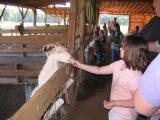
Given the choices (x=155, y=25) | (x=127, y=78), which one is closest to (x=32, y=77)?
(x=155, y=25)

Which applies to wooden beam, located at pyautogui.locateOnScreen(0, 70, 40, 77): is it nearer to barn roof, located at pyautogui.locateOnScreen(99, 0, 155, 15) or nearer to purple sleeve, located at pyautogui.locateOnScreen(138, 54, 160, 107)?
purple sleeve, located at pyautogui.locateOnScreen(138, 54, 160, 107)

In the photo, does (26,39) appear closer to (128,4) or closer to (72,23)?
(72,23)

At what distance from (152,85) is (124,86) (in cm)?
145

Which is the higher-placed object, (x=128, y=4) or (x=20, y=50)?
(x=128, y=4)

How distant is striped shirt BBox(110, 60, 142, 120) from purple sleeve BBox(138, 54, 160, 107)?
1.34 m

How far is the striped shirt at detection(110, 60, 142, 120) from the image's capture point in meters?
2.74

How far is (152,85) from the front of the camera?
1.33m

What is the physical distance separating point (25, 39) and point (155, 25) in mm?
2306

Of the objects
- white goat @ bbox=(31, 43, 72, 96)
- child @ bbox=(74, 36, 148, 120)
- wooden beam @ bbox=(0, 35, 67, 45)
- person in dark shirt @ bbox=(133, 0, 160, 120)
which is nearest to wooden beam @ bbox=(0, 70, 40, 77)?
wooden beam @ bbox=(0, 35, 67, 45)

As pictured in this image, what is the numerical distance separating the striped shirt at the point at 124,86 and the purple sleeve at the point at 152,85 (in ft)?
4.39

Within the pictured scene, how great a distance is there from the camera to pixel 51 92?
2691mm

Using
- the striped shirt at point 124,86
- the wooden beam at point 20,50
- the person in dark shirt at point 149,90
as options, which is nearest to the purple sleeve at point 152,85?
the person in dark shirt at point 149,90

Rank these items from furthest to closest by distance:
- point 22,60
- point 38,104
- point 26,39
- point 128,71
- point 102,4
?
point 102,4 → point 22,60 → point 26,39 → point 128,71 → point 38,104

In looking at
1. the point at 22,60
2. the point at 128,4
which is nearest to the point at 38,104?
the point at 22,60
